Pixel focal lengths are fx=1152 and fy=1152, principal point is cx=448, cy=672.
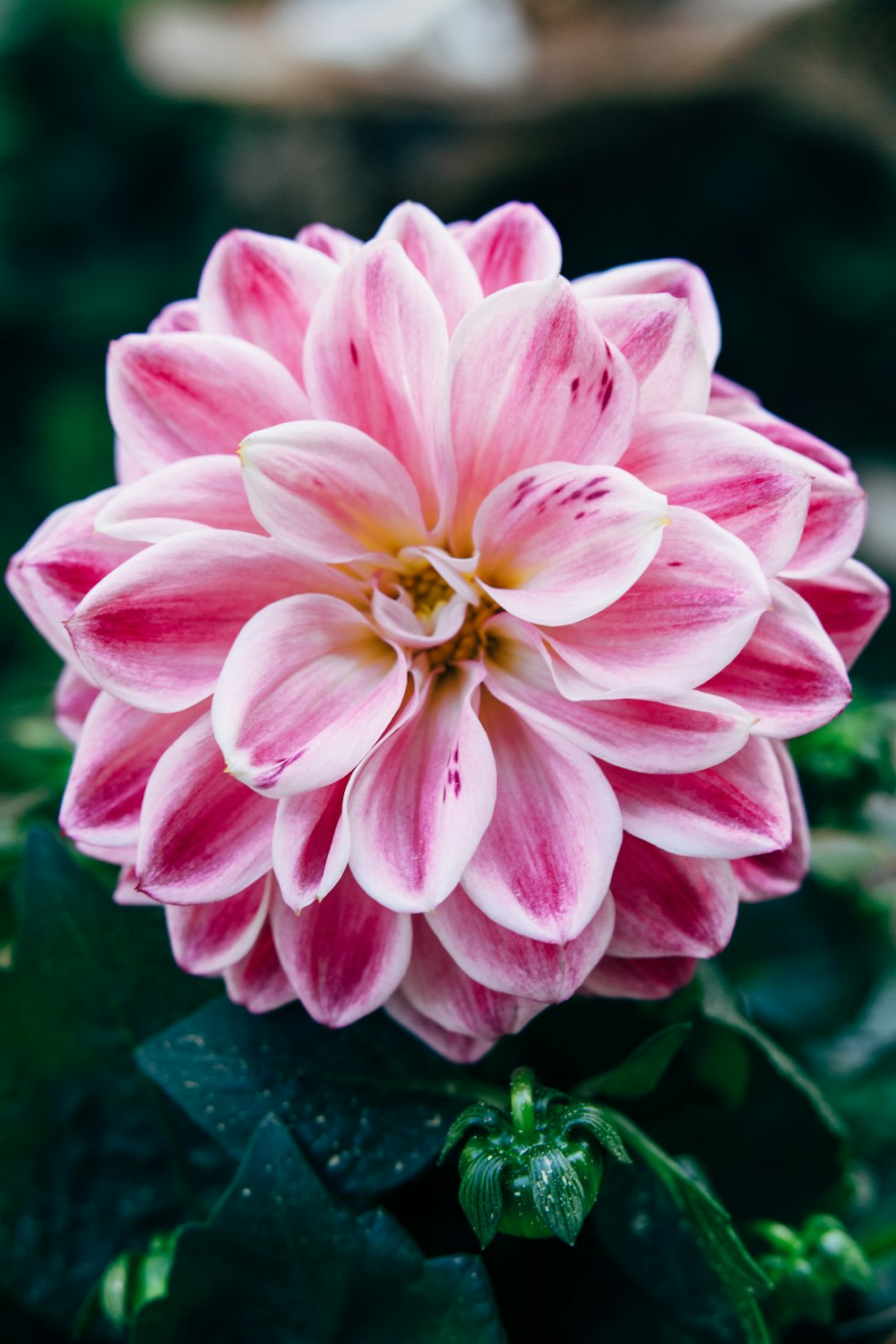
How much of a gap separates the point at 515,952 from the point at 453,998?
0.03 meters

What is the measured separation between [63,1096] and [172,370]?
273 millimetres

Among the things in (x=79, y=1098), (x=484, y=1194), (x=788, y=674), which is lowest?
(x=79, y=1098)

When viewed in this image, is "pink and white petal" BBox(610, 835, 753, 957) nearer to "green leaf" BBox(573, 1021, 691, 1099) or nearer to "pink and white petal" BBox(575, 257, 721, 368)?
"green leaf" BBox(573, 1021, 691, 1099)

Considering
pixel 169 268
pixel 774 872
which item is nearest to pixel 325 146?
pixel 169 268

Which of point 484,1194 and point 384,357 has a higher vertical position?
point 384,357

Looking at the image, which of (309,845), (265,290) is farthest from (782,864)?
(265,290)

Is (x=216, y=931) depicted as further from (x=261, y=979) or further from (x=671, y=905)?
(x=671, y=905)

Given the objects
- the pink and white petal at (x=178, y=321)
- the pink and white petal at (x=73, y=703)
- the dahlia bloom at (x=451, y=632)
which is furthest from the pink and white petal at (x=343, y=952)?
the pink and white petal at (x=178, y=321)

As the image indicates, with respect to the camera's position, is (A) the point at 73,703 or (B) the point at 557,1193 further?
(A) the point at 73,703

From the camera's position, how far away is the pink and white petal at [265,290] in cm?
39

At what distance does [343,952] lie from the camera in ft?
1.18

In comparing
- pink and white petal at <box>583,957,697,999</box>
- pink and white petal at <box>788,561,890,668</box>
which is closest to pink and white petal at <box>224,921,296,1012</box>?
pink and white petal at <box>583,957,697,999</box>

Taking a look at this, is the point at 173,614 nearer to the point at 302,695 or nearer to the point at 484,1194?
the point at 302,695

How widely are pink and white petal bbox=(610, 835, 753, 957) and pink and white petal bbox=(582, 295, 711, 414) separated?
0.14 m
